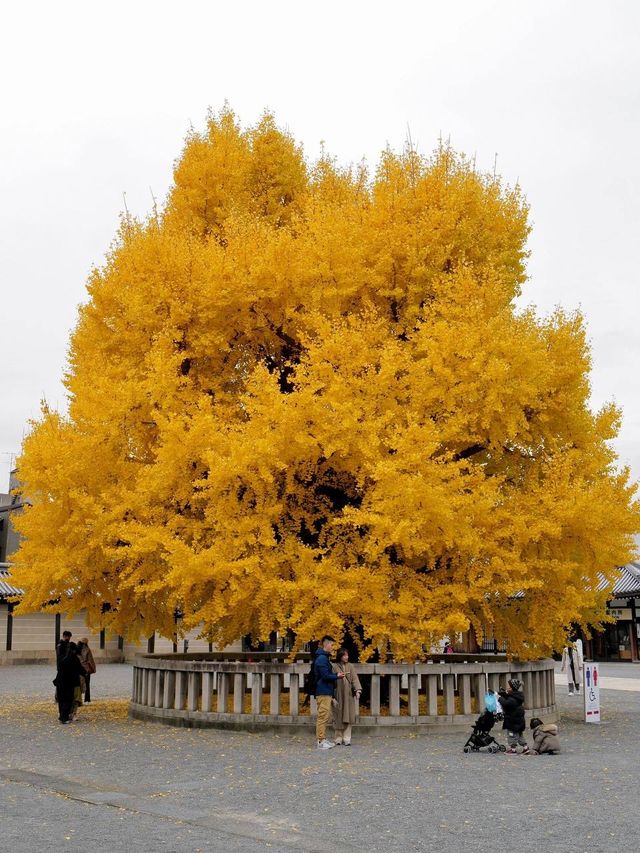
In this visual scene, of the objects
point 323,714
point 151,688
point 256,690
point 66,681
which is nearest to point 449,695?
point 323,714

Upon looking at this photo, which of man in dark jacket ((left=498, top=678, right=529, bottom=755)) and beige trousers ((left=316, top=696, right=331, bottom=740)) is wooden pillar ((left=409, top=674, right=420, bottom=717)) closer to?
man in dark jacket ((left=498, top=678, right=529, bottom=755))

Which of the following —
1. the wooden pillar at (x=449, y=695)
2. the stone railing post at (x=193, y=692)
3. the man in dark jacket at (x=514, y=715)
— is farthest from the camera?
the stone railing post at (x=193, y=692)

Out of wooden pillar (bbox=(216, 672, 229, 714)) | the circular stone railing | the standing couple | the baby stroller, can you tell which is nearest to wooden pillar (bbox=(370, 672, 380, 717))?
the circular stone railing

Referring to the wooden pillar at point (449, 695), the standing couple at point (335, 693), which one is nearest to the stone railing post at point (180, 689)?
the standing couple at point (335, 693)

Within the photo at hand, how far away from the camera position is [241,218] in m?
17.0

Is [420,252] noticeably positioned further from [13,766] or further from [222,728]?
[13,766]

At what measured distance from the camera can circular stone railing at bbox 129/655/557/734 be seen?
14414 mm

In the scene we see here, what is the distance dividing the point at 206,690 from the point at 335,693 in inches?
109

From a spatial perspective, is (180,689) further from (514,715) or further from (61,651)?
Result: (514,715)

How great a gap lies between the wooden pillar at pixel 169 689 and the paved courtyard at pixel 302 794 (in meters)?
0.86

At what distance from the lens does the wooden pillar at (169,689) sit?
15.9 metres

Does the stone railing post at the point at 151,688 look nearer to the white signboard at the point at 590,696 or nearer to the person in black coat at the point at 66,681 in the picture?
the person in black coat at the point at 66,681

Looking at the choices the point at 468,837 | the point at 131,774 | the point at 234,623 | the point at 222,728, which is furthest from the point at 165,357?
the point at 468,837

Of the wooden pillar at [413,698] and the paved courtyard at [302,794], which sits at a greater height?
the wooden pillar at [413,698]
